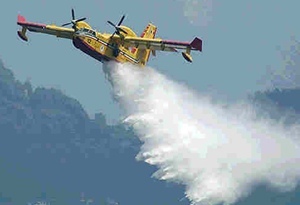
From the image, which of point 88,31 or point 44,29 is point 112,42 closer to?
point 88,31

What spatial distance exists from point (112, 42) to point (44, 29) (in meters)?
7.95

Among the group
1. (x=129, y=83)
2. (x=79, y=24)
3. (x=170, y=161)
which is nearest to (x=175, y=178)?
(x=170, y=161)

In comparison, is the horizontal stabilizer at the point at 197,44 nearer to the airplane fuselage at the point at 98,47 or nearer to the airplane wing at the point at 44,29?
the airplane fuselage at the point at 98,47

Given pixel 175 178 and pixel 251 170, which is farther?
pixel 251 170

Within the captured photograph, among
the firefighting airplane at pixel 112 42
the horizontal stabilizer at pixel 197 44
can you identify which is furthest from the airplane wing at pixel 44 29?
the horizontal stabilizer at pixel 197 44

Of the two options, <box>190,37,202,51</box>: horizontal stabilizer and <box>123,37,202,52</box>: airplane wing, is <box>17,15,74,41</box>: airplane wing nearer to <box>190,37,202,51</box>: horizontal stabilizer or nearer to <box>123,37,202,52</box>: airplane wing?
<box>123,37,202,52</box>: airplane wing

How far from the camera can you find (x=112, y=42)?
102 meters

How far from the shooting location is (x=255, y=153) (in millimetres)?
113812

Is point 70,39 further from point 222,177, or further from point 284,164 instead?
point 284,164

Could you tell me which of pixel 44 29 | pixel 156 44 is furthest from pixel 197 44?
pixel 44 29

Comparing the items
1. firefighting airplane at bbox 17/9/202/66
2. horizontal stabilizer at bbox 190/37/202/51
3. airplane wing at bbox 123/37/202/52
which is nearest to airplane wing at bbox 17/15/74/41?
firefighting airplane at bbox 17/9/202/66

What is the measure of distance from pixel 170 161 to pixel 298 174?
73.3 ft

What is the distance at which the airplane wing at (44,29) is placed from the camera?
4040 inches

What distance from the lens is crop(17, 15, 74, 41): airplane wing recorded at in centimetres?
10262
